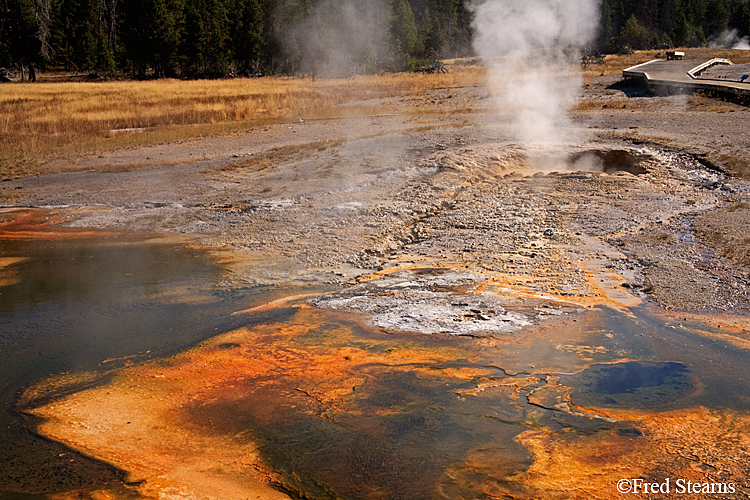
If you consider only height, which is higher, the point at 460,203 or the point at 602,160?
the point at 602,160

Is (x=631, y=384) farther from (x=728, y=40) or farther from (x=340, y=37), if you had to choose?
(x=728, y=40)

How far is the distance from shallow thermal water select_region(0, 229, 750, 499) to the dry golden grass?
30.0ft

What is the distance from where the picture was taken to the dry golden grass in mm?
16172

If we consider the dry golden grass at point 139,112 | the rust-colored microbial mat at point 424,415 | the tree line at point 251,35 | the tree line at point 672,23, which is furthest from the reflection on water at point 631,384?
the tree line at point 672,23

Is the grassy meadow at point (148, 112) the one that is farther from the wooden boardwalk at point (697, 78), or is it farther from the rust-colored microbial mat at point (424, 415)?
the rust-colored microbial mat at point (424, 415)

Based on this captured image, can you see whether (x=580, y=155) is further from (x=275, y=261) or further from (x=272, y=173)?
(x=275, y=261)

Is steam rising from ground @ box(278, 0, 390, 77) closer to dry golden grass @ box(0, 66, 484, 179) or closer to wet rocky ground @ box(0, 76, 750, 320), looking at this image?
dry golden grass @ box(0, 66, 484, 179)

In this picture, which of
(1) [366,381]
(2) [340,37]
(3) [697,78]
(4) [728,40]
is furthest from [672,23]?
(1) [366,381]

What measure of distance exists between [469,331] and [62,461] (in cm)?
326

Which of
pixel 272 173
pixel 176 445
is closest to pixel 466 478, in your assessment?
pixel 176 445

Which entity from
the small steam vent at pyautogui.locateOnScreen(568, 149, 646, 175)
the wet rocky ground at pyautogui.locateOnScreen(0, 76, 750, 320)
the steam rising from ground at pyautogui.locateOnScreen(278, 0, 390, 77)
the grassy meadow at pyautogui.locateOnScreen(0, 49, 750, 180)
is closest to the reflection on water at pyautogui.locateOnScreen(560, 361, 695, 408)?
the wet rocky ground at pyautogui.locateOnScreen(0, 76, 750, 320)

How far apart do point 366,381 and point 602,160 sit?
31.2 ft

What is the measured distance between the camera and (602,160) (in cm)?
1218

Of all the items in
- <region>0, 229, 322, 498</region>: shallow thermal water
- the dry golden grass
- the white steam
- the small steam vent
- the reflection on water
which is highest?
the white steam
